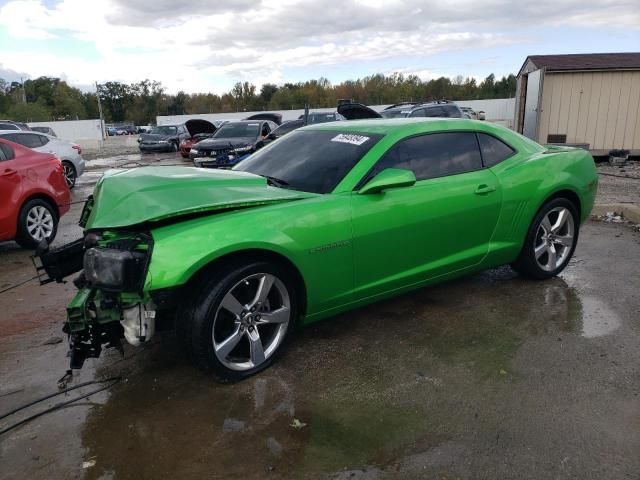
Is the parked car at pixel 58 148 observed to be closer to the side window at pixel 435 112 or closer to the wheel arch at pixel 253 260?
the wheel arch at pixel 253 260

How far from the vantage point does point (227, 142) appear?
44.1 ft

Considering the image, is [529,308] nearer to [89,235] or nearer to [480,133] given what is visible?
[480,133]

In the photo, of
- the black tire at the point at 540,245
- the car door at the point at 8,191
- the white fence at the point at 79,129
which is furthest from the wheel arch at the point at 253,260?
the white fence at the point at 79,129

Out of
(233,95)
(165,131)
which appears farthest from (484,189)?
(233,95)

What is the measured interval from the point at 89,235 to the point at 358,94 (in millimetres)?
76802

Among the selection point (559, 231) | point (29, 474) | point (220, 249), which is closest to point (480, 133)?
point (559, 231)

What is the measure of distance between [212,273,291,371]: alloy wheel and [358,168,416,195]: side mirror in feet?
2.86

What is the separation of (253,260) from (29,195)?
4551 mm

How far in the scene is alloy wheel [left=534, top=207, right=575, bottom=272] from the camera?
15.4 ft

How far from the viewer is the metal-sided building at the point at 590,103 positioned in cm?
1346

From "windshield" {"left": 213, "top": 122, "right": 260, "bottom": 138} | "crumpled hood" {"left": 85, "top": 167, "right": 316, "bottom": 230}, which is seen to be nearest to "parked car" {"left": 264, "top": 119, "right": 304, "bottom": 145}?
"windshield" {"left": 213, "top": 122, "right": 260, "bottom": 138}

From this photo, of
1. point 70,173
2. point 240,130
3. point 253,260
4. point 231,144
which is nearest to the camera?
point 253,260

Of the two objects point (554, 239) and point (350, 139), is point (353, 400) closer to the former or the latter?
point (350, 139)

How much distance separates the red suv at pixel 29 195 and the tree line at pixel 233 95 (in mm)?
63650
